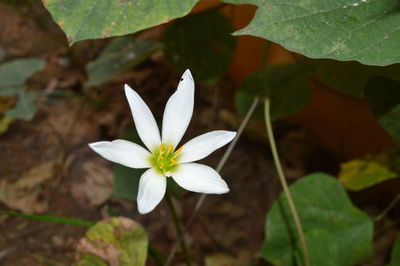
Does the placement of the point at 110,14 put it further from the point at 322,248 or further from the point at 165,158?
the point at 322,248

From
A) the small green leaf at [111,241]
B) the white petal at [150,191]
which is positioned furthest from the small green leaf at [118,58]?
the white petal at [150,191]

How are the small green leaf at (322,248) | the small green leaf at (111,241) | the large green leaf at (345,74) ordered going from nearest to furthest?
1. the small green leaf at (111,241)
2. the small green leaf at (322,248)
3. the large green leaf at (345,74)

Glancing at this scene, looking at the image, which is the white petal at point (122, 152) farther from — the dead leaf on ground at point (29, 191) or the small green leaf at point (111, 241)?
the dead leaf on ground at point (29, 191)

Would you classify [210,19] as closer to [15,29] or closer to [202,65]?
[202,65]

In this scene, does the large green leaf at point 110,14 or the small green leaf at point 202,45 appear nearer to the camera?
the large green leaf at point 110,14

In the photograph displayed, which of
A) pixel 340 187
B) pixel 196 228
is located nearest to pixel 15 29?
pixel 196 228

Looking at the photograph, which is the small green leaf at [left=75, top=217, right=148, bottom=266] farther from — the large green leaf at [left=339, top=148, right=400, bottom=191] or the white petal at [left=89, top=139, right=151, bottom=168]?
the large green leaf at [left=339, top=148, right=400, bottom=191]

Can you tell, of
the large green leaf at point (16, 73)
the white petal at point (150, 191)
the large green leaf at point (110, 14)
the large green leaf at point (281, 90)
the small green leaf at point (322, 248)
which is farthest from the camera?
the large green leaf at point (16, 73)

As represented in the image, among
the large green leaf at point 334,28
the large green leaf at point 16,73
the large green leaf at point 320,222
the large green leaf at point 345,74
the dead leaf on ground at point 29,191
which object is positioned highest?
the large green leaf at point 334,28
